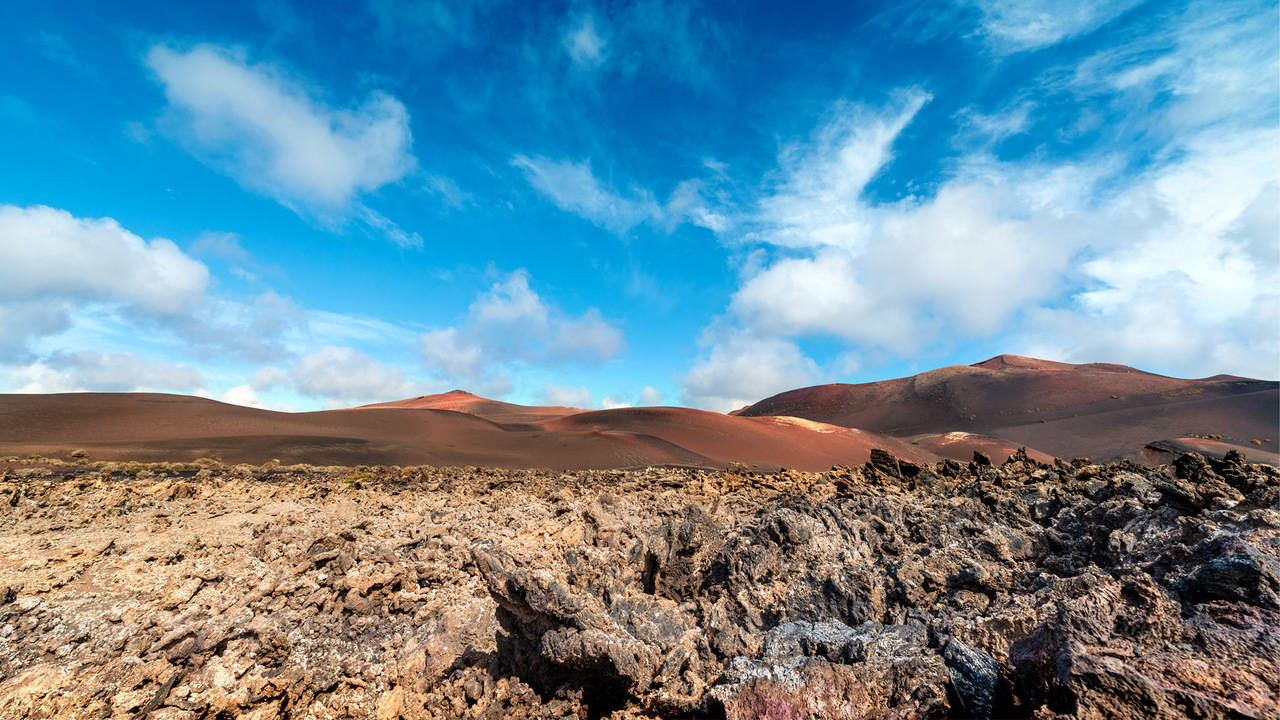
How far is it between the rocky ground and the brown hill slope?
23.3 meters

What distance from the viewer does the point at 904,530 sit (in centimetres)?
646

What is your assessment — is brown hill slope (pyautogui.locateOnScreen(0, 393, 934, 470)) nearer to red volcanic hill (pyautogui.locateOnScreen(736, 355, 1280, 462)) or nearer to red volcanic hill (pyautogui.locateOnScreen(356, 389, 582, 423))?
red volcanic hill (pyautogui.locateOnScreen(736, 355, 1280, 462))

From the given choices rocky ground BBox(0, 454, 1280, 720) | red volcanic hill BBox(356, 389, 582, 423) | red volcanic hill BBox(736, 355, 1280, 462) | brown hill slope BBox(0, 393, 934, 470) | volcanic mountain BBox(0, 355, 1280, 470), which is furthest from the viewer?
red volcanic hill BBox(356, 389, 582, 423)

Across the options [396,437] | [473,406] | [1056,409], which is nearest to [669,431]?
[396,437]

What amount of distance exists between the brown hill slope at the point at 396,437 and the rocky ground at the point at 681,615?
76.4ft

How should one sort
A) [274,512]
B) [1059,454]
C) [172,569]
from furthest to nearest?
[1059,454]
[274,512]
[172,569]

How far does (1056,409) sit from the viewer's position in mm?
64438

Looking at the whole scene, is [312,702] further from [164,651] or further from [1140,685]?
[1140,685]

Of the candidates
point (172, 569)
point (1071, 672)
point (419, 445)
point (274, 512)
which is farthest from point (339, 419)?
point (1071, 672)

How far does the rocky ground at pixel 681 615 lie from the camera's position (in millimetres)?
2637

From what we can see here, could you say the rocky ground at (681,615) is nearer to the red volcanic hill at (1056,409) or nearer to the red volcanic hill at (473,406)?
the red volcanic hill at (1056,409)

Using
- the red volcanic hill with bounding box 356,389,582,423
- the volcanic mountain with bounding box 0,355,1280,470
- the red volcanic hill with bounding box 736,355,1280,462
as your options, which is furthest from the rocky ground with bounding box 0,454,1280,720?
the red volcanic hill with bounding box 356,389,582,423

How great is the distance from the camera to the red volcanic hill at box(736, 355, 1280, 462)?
155 ft

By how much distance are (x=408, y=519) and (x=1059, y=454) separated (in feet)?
189
